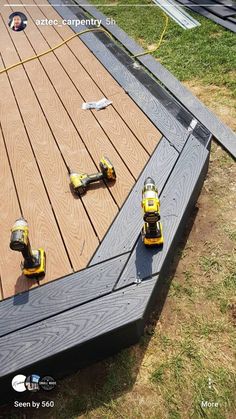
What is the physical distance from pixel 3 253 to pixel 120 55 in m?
3.79

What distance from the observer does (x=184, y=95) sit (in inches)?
195

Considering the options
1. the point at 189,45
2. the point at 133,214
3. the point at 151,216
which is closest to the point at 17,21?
the point at 189,45

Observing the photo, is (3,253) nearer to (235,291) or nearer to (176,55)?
(235,291)

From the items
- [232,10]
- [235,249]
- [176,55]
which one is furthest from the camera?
[232,10]

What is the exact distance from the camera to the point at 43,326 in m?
2.51

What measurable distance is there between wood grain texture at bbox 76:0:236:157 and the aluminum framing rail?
109 cm

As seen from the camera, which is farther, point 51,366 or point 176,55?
point 176,55

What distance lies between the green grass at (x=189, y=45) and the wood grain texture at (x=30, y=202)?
2623mm

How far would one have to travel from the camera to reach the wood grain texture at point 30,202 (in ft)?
9.29

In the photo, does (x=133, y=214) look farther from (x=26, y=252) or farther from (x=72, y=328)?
(x=72, y=328)

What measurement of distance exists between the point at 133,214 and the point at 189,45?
4.13m

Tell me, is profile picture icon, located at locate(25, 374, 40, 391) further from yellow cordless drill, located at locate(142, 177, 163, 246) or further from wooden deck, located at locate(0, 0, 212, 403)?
yellow cordless drill, located at locate(142, 177, 163, 246)

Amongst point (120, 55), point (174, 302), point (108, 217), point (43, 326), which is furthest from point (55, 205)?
point (120, 55)

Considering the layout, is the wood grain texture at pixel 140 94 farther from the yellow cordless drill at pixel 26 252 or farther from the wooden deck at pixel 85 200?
the yellow cordless drill at pixel 26 252
